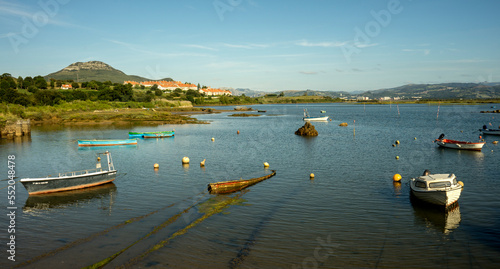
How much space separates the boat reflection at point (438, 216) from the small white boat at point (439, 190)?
0.36 metres

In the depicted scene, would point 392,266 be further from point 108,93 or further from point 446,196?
point 108,93

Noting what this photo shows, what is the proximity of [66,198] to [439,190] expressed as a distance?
24.3 meters

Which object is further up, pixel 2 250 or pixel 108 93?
pixel 108 93

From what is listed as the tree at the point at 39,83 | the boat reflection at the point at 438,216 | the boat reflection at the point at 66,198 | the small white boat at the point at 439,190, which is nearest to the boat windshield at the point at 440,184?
the small white boat at the point at 439,190

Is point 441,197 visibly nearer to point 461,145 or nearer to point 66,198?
point 66,198

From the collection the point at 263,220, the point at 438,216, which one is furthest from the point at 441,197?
the point at 263,220

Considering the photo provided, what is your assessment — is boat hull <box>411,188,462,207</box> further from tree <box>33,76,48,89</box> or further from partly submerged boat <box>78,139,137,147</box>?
tree <box>33,76,48,89</box>

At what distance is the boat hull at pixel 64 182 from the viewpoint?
23.0 m

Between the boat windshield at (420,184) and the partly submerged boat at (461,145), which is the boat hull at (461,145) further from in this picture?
the boat windshield at (420,184)

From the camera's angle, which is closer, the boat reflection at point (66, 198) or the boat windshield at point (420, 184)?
the boat windshield at point (420, 184)

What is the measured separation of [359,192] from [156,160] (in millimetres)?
23094

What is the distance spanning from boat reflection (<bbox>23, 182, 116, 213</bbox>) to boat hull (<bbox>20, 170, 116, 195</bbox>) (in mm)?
322

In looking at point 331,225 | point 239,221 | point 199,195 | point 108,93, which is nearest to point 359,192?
point 331,225

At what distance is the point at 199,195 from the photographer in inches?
916
